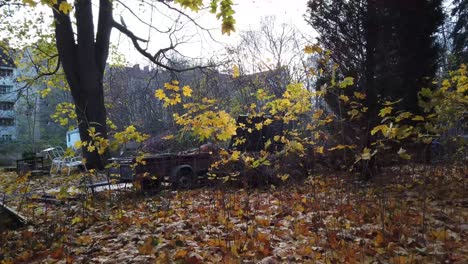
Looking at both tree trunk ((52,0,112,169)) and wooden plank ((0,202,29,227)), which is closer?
wooden plank ((0,202,29,227))

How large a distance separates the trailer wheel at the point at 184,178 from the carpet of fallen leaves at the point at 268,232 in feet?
7.13

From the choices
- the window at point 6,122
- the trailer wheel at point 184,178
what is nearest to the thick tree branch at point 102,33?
the trailer wheel at point 184,178

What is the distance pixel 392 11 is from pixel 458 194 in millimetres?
4116

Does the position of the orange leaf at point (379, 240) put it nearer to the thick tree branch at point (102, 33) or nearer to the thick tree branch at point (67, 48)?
the thick tree branch at point (67, 48)

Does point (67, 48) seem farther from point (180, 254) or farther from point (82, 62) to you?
point (180, 254)

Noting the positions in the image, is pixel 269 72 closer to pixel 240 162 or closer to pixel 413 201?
pixel 240 162

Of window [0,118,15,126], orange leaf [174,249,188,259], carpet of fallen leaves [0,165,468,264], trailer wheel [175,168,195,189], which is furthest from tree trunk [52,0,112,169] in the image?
window [0,118,15,126]

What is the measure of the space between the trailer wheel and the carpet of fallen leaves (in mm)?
2173

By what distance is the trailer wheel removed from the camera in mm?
8580

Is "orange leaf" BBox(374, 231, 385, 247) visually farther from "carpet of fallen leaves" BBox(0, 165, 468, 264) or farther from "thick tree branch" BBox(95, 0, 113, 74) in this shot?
"thick tree branch" BBox(95, 0, 113, 74)

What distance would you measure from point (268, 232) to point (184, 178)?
16.0ft

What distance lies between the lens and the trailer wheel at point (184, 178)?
8.58m

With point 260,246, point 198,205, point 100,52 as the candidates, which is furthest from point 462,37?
point 260,246

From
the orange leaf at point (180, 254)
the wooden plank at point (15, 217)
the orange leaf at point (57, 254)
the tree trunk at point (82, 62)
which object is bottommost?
the orange leaf at point (57, 254)
